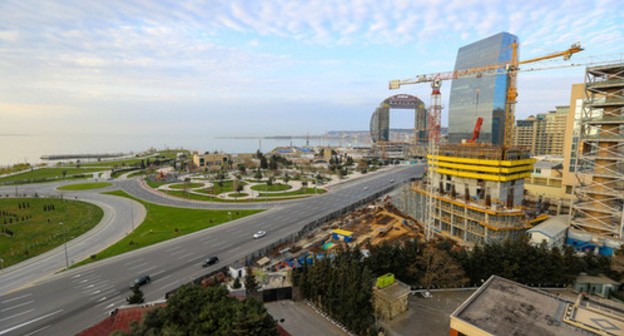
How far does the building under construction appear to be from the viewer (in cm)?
4288

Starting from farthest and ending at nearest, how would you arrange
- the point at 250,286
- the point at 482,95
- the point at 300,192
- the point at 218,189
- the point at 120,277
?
the point at 482,95, the point at 218,189, the point at 300,192, the point at 120,277, the point at 250,286

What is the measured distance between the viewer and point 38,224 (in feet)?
182

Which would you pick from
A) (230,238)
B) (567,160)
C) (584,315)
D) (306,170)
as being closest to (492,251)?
(584,315)

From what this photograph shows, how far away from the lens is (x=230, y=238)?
4838cm

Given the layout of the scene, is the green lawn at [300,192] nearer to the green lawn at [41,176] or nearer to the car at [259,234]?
the car at [259,234]

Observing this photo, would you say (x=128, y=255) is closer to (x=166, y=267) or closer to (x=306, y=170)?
(x=166, y=267)

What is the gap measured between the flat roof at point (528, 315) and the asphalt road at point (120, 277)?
95.2 feet

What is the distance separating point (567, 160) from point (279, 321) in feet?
211

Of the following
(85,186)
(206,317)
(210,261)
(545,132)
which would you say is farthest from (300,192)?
(545,132)

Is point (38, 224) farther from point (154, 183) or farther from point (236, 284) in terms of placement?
point (236, 284)

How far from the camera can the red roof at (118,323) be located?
23219 mm

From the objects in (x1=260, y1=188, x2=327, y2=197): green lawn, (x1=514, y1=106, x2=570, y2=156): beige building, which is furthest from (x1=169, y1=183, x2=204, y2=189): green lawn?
(x1=514, y1=106, x2=570, y2=156): beige building

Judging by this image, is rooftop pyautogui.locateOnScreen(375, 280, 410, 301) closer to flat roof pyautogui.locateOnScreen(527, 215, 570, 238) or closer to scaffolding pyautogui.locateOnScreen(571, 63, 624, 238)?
flat roof pyautogui.locateOnScreen(527, 215, 570, 238)

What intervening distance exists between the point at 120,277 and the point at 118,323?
45.6 ft
